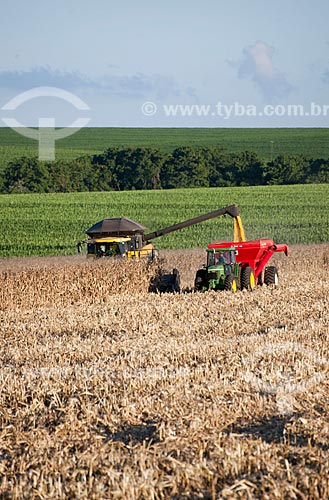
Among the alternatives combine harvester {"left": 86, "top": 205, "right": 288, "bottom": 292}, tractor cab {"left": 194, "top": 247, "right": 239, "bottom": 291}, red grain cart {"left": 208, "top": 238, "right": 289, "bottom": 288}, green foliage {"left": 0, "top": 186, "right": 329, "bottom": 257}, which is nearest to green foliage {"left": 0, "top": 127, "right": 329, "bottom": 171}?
green foliage {"left": 0, "top": 186, "right": 329, "bottom": 257}

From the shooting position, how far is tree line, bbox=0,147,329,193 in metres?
49.7

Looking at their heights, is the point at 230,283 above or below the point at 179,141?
below

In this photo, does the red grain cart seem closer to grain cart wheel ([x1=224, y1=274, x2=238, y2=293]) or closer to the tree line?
grain cart wheel ([x1=224, y1=274, x2=238, y2=293])

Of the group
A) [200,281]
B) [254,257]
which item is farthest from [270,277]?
[200,281]

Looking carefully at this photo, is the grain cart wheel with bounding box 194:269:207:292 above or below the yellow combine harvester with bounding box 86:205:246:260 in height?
below

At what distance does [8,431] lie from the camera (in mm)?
5520

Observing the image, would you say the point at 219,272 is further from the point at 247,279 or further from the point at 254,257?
the point at 254,257

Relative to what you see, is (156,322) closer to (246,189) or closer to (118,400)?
(118,400)

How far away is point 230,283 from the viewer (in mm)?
14312

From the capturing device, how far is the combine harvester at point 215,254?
1459 centimetres

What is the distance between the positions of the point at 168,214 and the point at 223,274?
22526 millimetres

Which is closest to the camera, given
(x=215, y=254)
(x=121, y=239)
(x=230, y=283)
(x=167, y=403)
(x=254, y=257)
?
(x=167, y=403)

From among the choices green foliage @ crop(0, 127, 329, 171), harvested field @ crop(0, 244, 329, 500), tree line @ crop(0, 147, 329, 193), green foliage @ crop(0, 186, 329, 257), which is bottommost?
harvested field @ crop(0, 244, 329, 500)

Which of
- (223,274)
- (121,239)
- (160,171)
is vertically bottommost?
(223,274)
